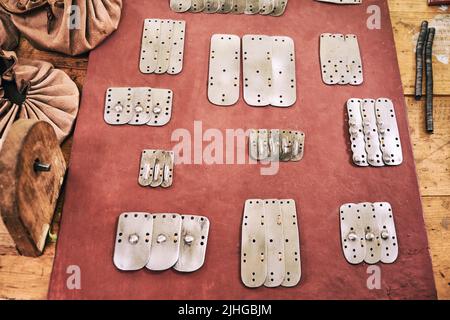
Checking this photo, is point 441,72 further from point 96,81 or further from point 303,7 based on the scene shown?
point 96,81

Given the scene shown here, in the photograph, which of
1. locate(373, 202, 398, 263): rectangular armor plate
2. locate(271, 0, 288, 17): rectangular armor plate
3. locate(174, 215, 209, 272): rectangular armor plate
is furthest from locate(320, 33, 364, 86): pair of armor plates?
locate(174, 215, 209, 272): rectangular armor plate

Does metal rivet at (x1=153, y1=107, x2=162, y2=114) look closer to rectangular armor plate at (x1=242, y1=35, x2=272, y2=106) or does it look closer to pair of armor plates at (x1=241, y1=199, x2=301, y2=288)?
rectangular armor plate at (x1=242, y1=35, x2=272, y2=106)

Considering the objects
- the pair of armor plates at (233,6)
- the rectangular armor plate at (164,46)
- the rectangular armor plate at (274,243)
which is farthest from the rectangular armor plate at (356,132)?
the rectangular armor plate at (164,46)

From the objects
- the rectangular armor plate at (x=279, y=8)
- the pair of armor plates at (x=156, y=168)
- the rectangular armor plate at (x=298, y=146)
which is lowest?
the pair of armor plates at (x=156, y=168)

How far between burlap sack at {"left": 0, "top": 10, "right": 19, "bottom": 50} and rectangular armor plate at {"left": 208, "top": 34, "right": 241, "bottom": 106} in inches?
46.9

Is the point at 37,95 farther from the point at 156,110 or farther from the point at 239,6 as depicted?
the point at 239,6

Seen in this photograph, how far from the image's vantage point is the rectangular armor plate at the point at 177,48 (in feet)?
7.96

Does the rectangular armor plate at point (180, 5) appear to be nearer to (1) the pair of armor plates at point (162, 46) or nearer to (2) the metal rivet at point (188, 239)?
(1) the pair of armor plates at point (162, 46)

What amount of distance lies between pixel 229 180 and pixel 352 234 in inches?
27.5

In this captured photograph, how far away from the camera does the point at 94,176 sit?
213 centimetres

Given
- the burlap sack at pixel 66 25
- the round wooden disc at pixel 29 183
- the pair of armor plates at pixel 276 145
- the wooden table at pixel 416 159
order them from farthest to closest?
the burlap sack at pixel 66 25, the pair of armor plates at pixel 276 145, the wooden table at pixel 416 159, the round wooden disc at pixel 29 183

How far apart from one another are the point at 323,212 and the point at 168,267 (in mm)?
854

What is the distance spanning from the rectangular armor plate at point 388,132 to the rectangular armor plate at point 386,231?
0.27m
